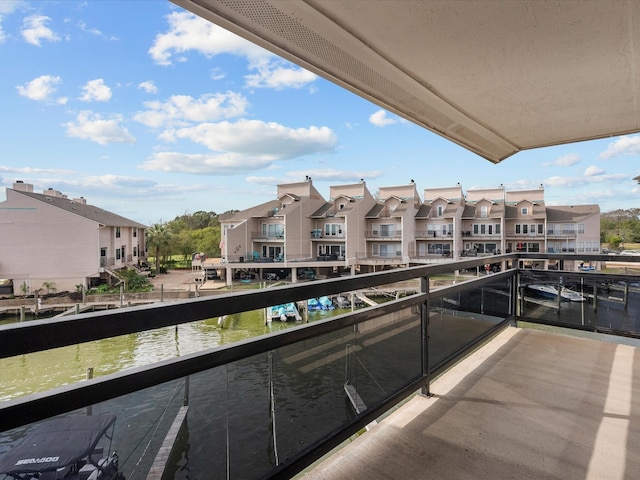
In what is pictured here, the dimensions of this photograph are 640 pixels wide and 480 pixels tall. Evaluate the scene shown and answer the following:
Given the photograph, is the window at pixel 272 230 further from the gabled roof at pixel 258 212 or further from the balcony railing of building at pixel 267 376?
the balcony railing of building at pixel 267 376

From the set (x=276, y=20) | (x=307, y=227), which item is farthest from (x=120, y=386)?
(x=307, y=227)

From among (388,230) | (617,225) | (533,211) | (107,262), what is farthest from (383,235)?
(107,262)

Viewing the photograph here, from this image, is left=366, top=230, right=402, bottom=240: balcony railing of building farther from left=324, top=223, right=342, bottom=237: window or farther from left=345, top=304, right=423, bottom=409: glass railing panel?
left=345, top=304, right=423, bottom=409: glass railing panel

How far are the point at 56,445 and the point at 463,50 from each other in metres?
2.23

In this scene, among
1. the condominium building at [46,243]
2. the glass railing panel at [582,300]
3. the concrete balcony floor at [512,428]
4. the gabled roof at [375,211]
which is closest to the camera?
the concrete balcony floor at [512,428]

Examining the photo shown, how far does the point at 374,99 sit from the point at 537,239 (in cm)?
2968

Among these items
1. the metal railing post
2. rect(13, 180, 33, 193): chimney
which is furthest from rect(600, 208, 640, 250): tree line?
rect(13, 180, 33, 193): chimney

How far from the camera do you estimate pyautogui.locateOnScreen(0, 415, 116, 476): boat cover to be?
0.76 meters

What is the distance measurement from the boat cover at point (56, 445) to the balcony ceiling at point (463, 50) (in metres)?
1.34

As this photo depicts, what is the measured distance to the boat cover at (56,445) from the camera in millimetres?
756

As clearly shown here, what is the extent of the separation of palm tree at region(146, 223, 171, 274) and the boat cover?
37.2 metres

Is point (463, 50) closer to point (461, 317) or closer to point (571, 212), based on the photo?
point (461, 317)

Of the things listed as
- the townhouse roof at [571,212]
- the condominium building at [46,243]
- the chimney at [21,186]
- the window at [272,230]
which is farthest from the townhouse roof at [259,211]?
the townhouse roof at [571,212]

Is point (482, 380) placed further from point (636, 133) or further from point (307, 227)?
point (307, 227)
